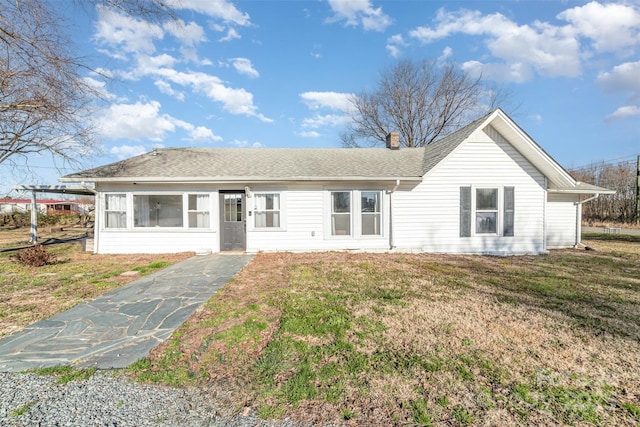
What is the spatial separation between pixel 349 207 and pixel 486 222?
4970 millimetres

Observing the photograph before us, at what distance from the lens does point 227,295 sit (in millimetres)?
5320

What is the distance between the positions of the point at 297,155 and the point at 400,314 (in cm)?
921

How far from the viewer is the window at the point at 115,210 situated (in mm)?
10023

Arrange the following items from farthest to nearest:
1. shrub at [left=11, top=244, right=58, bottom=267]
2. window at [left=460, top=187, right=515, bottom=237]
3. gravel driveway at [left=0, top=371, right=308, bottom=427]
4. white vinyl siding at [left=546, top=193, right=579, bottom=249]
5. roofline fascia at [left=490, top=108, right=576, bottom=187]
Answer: white vinyl siding at [left=546, top=193, right=579, bottom=249], window at [left=460, top=187, right=515, bottom=237], roofline fascia at [left=490, top=108, right=576, bottom=187], shrub at [left=11, top=244, right=58, bottom=267], gravel driveway at [left=0, top=371, right=308, bottom=427]

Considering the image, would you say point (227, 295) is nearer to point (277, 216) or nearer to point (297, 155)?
point (277, 216)

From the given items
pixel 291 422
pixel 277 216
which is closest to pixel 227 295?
pixel 291 422

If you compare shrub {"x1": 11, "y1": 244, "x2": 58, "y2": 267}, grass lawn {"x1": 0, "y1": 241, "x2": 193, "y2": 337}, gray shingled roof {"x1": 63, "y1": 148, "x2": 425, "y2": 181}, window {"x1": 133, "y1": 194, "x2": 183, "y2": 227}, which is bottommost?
grass lawn {"x1": 0, "y1": 241, "x2": 193, "y2": 337}

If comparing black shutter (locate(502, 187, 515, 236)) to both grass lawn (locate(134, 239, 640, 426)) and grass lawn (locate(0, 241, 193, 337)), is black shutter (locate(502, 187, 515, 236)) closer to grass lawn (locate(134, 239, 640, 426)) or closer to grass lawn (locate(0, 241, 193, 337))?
grass lawn (locate(134, 239, 640, 426))

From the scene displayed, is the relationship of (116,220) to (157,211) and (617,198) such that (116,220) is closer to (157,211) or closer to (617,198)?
(157,211)

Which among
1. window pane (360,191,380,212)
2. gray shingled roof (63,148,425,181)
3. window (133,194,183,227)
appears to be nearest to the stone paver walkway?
window (133,194,183,227)

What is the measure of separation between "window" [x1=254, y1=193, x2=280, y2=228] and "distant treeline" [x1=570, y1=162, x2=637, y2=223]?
99.4 feet

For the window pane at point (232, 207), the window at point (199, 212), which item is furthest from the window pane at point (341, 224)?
the window at point (199, 212)

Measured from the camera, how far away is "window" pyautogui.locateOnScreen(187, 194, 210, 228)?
33.2 ft

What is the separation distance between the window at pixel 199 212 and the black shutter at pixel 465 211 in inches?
354
